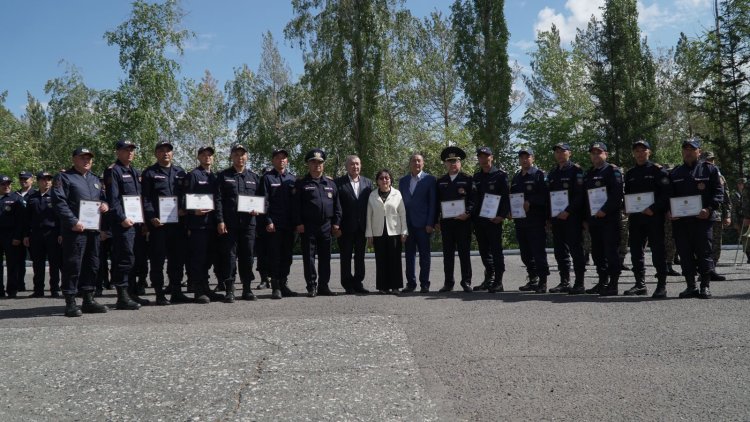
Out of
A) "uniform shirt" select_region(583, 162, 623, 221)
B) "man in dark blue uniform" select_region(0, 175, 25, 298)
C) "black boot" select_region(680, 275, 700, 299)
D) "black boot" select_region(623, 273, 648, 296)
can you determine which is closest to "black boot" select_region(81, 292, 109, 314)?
"man in dark blue uniform" select_region(0, 175, 25, 298)

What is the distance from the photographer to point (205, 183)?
9.59 metres

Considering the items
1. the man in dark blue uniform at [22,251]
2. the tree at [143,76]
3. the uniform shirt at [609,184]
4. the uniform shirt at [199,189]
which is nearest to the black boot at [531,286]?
the uniform shirt at [609,184]

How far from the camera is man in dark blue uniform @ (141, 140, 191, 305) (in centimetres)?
934

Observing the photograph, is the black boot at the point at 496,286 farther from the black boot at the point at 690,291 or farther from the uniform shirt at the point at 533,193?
the black boot at the point at 690,291

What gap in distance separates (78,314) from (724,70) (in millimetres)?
31542

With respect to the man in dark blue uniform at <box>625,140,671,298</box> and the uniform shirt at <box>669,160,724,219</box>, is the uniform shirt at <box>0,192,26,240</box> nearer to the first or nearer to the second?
the man in dark blue uniform at <box>625,140,671,298</box>

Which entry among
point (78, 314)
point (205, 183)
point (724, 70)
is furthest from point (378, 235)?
point (724, 70)

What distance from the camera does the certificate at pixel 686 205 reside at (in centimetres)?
896

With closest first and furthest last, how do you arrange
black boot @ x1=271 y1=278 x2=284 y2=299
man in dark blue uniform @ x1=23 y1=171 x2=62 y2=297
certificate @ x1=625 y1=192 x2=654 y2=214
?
certificate @ x1=625 y1=192 x2=654 y2=214 < black boot @ x1=271 y1=278 x2=284 y2=299 < man in dark blue uniform @ x1=23 y1=171 x2=62 y2=297

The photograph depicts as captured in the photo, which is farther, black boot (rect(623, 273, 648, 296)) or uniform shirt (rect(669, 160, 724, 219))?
black boot (rect(623, 273, 648, 296))

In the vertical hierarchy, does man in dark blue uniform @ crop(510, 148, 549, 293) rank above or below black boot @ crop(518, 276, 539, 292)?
above

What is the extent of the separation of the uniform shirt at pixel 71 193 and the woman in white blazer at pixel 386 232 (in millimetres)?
4220

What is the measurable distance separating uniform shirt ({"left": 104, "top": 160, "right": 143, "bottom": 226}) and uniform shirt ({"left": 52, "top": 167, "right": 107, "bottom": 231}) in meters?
0.18

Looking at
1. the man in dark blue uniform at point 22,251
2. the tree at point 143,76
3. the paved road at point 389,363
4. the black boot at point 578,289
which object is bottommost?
the paved road at point 389,363
